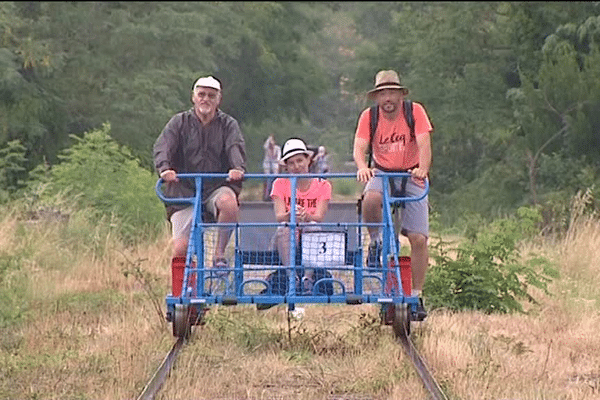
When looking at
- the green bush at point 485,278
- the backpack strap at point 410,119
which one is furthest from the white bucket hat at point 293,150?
the green bush at point 485,278

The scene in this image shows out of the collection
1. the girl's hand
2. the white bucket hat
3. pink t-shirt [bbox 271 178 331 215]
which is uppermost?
the white bucket hat

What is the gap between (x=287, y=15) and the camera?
48.6 m

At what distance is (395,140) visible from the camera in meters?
10.4

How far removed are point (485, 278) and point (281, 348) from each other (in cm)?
289

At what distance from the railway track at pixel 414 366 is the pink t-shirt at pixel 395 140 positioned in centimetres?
142

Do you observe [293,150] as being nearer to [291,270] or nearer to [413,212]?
[413,212]

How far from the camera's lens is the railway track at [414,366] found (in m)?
7.71

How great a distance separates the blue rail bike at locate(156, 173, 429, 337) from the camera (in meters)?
9.24

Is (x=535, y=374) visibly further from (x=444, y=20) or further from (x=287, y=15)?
(x=287, y=15)

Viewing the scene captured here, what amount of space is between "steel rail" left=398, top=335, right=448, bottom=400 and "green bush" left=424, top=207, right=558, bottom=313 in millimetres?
2250

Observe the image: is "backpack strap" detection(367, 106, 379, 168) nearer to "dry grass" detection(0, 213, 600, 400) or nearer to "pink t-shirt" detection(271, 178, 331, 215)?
"pink t-shirt" detection(271, 178, 331, 215)

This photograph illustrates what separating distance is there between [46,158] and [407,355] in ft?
60.2

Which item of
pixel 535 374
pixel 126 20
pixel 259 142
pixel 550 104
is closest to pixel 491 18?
pixel 126 20

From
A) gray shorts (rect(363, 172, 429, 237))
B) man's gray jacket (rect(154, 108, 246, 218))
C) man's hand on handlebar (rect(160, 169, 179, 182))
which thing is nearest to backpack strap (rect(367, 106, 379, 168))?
gray shorts (rect(363, 172, 429, 237))
